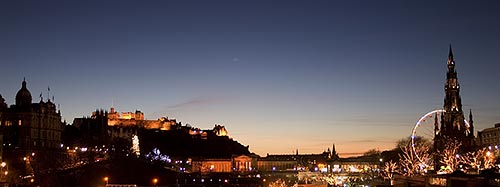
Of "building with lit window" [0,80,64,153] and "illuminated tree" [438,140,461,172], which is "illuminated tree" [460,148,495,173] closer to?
"illuminated tree" [438,140,461,172]

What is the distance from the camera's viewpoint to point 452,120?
6845 inches

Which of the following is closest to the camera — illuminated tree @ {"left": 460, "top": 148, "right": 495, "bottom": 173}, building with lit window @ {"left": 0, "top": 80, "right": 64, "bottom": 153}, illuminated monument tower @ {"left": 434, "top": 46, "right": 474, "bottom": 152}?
illuminated tree @ {"left": 460, "top": 148, "right": 495, "bottom": 173}

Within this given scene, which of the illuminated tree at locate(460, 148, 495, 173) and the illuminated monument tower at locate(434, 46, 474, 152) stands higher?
the illuminated monument tower at locate(434, 46, 474, 152)

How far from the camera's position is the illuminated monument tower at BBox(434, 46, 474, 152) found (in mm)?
→ 166875

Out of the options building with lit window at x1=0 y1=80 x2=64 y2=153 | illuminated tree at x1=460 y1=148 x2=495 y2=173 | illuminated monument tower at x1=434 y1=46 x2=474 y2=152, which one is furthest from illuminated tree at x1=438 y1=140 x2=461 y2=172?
building with lit window at x1=0 y1=80 x2=64 y2=153

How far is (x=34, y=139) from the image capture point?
13400 cm

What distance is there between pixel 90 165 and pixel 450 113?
99.4 meters

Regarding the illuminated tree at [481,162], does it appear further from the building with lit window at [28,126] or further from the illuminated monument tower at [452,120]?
the building with lit window at [28,126]

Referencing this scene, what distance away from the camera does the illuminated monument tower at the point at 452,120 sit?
16688 cm

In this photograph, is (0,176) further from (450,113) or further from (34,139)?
(450,113)

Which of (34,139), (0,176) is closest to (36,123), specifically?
(34,139)

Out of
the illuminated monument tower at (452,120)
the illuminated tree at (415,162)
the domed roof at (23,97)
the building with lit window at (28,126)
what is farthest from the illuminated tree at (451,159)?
the domed roof at (23,97)

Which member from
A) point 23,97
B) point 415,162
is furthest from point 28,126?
point 415,162

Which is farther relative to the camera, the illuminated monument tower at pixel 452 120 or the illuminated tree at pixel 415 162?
the illuminated monument tower at pixel 452 120
